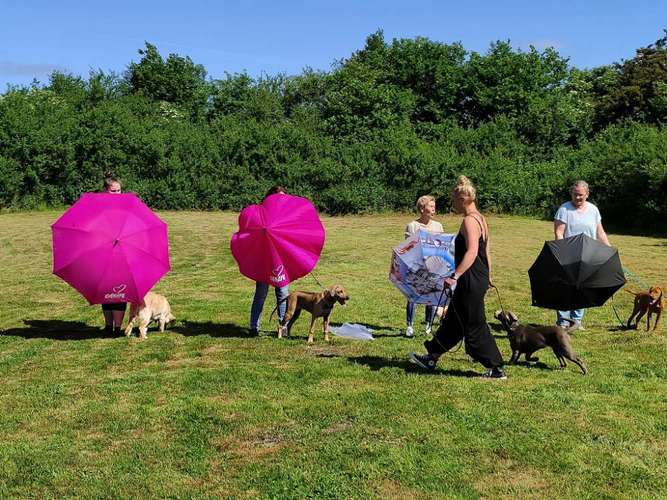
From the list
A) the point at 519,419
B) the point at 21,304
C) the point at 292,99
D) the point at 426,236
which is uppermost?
the point at 292,99

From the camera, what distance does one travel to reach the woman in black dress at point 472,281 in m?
6.98

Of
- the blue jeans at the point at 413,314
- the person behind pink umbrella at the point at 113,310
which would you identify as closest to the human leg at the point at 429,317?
the blue jeans at the point at 413,314

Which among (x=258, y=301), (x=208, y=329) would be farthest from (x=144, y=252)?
(x=208, y=329)

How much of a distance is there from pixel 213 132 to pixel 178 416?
33289 mm

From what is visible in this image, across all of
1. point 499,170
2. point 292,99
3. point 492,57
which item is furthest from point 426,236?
point 292,99

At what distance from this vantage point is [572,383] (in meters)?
7.27

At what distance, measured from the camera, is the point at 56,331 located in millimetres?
10695

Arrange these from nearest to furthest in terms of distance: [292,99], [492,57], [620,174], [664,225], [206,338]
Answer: [206,338], [664,225], [620,174], [492,57], [292,99]

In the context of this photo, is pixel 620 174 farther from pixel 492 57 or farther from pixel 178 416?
pixel 178 416

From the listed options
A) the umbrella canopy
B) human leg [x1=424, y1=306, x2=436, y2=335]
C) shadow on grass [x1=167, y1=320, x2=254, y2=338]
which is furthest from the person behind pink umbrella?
human leg [x1=424, y1=306, x2=436, y2=335]

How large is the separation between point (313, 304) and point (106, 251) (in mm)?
2818

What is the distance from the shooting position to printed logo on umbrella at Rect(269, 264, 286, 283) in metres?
9.26

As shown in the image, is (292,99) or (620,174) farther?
Answer: (292,99)

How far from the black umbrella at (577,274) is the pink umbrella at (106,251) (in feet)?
16.7
